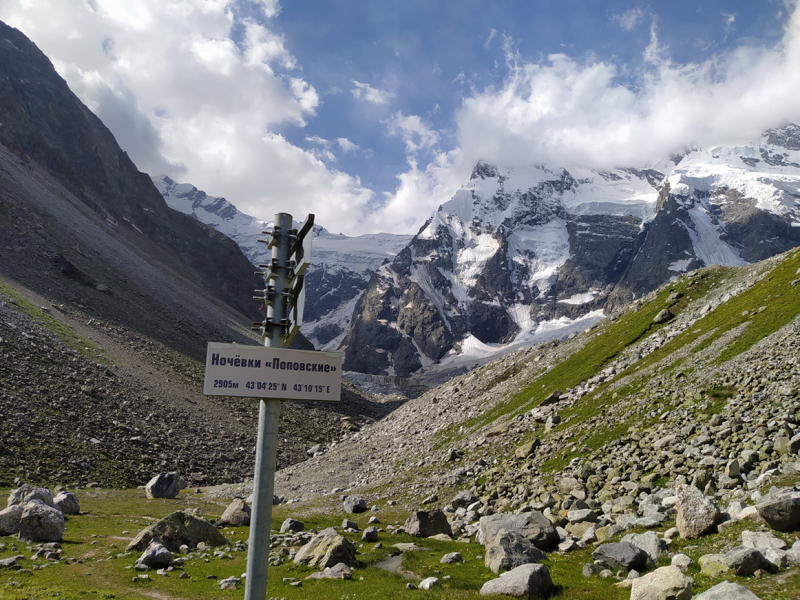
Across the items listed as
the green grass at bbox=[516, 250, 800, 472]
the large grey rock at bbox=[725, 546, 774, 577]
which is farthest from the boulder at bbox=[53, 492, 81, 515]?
the large grey rock at bbox=[725, 546, 774, 577]

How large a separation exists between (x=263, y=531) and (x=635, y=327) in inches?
2263

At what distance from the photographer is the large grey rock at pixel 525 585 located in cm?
1234

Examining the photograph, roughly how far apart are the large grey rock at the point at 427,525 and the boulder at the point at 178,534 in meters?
8.10

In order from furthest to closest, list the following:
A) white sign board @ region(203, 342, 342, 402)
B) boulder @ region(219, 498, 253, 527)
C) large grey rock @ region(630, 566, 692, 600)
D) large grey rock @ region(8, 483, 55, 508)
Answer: boulder @ region(219, 498, 253, 527)
large grey rock @ region(8, 483, 55, 508)
large grey rock @ region(630, 566, 692, 600)
white sign board @ region(203, 342, 342, 402)

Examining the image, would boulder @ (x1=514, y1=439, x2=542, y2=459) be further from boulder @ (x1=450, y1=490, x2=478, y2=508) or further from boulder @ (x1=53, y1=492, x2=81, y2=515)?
boulder @ (x1=53, y1=492, x2=81, y2=515)

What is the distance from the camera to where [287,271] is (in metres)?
7.81

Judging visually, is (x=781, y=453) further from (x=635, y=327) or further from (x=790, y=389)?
(x=635, y=327)

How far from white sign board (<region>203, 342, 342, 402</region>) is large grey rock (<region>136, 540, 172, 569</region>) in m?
13.8

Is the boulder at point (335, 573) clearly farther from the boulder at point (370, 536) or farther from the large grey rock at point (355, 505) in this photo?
the large grey rock at point (355, 505)

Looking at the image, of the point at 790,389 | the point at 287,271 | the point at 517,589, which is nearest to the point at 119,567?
the point at 517,589

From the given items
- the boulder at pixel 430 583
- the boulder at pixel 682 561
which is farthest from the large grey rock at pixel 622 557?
the boulder at pixel 430 583

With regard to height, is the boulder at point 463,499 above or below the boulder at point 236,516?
above

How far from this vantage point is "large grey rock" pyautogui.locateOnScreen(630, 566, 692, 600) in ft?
32.9

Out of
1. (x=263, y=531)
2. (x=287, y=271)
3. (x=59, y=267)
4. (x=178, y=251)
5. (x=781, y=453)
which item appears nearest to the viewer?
(x=263, y=531)
